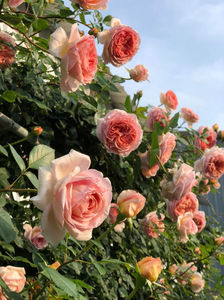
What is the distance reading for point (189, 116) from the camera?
8.23 feet

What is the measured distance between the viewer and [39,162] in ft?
2.92

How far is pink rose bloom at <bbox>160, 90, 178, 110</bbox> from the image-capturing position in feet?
7.09

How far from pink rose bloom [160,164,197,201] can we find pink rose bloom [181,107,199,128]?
809mm

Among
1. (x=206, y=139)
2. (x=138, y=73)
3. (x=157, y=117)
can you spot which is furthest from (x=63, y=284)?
(x=206, y=139)

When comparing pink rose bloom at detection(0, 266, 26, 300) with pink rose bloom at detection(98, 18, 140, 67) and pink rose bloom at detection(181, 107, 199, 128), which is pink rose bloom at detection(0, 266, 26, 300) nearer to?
pink rose bloom at detection(98, 18, 140, 67)

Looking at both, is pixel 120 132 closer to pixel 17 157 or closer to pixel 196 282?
pixel 17 157

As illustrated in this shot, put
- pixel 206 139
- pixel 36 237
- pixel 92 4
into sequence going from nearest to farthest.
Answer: pixel 92 4, pixel 36 237, pixel 206 139

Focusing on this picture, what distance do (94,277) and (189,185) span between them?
1.72 ft

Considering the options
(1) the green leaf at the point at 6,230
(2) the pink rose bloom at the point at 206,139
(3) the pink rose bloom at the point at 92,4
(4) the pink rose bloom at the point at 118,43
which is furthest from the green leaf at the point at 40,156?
(2) the pink rose bloom at the point at 206,139

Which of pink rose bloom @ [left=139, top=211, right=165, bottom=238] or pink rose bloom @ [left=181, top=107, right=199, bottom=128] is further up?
pink rose bloom @ [left=181, top=107, right=199, bottom=128]

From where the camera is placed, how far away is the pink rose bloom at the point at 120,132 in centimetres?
156

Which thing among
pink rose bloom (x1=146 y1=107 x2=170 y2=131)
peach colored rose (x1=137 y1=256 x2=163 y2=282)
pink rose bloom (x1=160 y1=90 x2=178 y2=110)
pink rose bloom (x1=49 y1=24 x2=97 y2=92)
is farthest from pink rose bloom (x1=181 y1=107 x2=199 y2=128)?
peach colored rose (x1=137 y1=256 x2=163 y2=282)

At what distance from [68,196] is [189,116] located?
1.96 meters

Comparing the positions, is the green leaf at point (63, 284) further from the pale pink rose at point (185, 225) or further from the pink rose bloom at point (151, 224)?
the pink rose bloom at point (151, 224)
